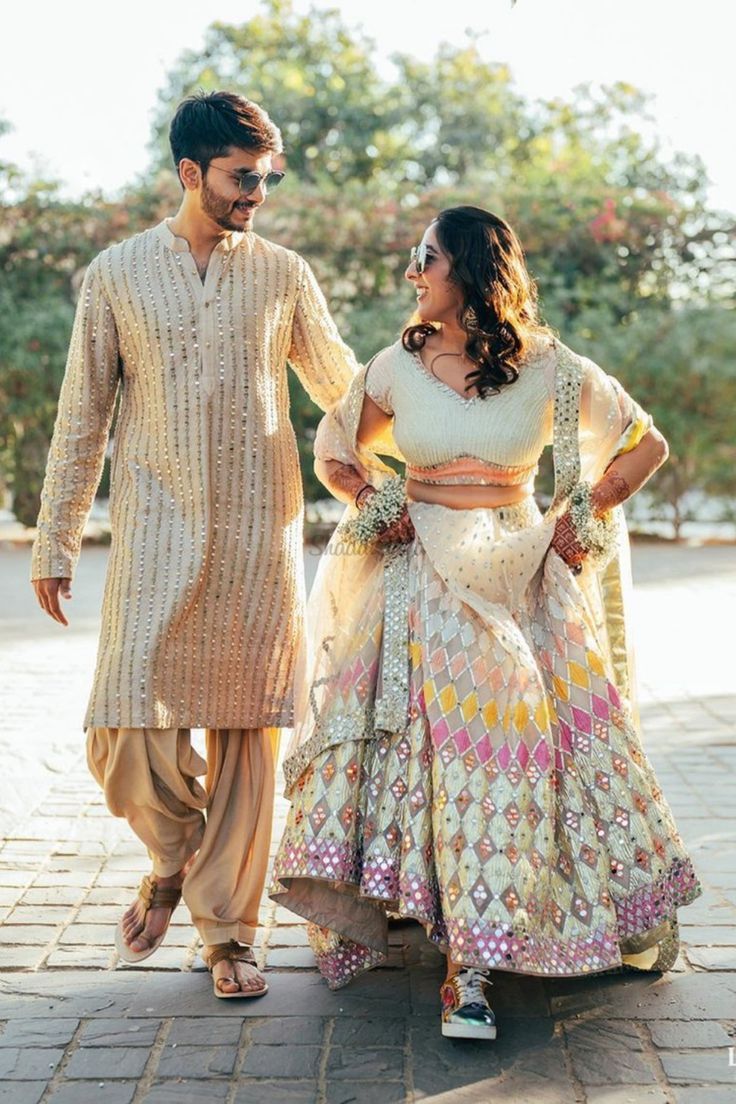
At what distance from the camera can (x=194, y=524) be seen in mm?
3480

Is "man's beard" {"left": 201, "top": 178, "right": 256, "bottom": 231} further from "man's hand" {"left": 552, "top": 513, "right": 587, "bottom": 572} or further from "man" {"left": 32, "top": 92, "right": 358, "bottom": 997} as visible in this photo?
"man's hand" {"left": 552, "top": 513, "right": 587, "bottom": 572}

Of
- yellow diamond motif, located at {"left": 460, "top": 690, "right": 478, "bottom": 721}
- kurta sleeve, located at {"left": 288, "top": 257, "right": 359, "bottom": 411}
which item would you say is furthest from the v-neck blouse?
yellow diamond motif, located at {"left": 460, "top": 690, "right": 478, "bottom": 721}

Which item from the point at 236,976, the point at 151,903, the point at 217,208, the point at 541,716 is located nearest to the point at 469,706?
the point at 541,716

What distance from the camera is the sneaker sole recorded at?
3.12 metres

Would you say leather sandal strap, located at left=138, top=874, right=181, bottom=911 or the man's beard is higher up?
the man's beard

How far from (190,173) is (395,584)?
1.16 meters

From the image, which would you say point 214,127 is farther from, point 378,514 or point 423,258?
point 378,514

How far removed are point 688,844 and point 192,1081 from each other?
2314 millimetres

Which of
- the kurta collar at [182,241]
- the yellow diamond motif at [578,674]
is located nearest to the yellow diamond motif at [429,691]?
the yellow diamond motif at [578,674]

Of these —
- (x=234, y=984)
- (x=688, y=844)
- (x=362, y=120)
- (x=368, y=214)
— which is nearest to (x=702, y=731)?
(x=688, y=844)

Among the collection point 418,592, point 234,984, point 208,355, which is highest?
point 208,355

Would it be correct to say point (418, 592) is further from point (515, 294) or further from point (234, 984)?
point (234, 984)

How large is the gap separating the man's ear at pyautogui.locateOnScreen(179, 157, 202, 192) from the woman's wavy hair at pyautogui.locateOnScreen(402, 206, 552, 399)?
612 mm

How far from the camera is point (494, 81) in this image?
24469mm
